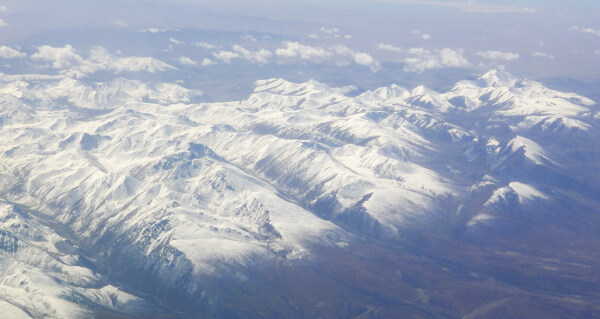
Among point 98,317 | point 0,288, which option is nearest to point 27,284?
point 0,288

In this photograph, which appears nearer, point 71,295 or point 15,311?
point 15,311

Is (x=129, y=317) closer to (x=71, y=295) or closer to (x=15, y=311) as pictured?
(x=71, y=295)

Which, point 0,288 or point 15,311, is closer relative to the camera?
point 15,311

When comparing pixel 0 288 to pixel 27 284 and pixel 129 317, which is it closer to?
pixel 27 284

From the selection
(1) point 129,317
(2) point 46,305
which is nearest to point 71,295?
(2) point 46,305

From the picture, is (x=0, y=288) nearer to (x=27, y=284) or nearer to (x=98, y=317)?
(x=27, y=284)

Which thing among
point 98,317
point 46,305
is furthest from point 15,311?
point 98,317

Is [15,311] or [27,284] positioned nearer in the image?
[15,311]

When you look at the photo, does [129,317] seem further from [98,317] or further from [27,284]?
[27,284]
